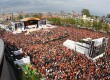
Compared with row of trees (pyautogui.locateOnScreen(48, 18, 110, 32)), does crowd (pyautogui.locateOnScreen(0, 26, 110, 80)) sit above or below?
above

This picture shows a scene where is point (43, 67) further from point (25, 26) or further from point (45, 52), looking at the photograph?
point (25, 26)

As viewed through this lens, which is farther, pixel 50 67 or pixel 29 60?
pixel 29 60

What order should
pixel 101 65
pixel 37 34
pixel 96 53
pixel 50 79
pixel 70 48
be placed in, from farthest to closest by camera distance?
pixel 37 34 → pixel 70 48 → pixel 96 53 → pixel 101 65 → pixel 50 79

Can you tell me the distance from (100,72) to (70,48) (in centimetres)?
1161

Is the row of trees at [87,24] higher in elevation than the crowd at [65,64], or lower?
lower

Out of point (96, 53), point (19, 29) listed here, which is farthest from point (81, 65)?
point (19, 29)

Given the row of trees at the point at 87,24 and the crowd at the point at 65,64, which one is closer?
the crowd at the point at 65,64

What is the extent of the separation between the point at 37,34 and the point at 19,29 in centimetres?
824

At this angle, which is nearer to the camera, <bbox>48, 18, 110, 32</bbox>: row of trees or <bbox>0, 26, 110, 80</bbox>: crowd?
<bbox>0, 26, 110, 80</bbox>: crowd

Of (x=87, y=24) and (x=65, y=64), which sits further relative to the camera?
(x=87, y=24)

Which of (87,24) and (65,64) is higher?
(65,64)

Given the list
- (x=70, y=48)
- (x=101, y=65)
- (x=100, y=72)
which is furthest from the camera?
(x=70, y=48)

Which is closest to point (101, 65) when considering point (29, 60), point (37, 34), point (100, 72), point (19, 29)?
point (100, 72)

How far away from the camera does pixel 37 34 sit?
4988 cm
